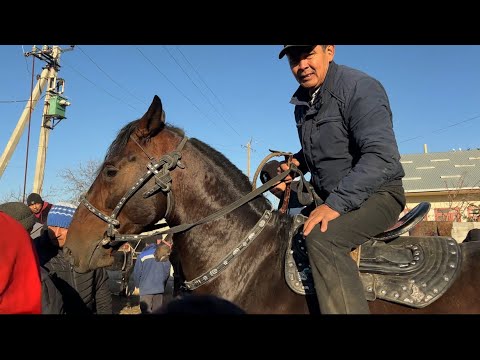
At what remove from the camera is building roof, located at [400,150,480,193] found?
24.9 metres

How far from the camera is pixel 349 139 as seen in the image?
8.71ft

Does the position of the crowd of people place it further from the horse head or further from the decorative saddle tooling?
the decorative saddle tooling

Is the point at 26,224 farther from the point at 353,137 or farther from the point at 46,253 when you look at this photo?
the point at 353,137

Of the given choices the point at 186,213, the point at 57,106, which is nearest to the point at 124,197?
the point at 186,213

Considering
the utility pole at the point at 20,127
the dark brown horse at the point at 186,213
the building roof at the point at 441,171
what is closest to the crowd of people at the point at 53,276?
the dark brown horse at the point at 186,213

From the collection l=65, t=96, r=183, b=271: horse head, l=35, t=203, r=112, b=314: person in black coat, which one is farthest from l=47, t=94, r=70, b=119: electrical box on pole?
l=65, t=96, r=183, b=271: horse head

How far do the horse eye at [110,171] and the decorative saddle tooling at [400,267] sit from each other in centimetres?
151

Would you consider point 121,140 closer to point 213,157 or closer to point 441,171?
point 213,157

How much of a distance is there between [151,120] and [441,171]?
29.4 metres

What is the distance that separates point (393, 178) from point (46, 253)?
3994 millimetres

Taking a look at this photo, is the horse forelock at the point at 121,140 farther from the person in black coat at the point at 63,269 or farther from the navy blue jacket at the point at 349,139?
the person in black coat at the point at 63,269

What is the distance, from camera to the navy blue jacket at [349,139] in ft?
7.68
